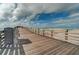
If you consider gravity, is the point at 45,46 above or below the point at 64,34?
below

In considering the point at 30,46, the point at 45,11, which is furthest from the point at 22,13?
the point at 30,46

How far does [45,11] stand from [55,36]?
0.38 metres

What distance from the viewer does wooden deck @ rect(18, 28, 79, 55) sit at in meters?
2.33

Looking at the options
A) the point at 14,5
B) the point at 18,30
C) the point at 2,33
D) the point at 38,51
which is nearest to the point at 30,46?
the point at 38,51

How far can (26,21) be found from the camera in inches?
92.2

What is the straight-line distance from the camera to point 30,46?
2330 millimetres

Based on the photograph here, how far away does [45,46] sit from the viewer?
234 centimetres

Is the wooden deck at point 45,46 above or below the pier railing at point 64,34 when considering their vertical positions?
below

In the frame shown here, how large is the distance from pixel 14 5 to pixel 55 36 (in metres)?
0.72

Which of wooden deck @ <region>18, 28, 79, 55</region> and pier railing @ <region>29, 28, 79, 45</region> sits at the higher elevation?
pier railing @ <region>29, 28, 79, 45</region>

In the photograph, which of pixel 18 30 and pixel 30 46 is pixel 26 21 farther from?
pixel 30 46

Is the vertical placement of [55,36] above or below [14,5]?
below

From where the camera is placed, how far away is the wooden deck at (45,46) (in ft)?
7.63
